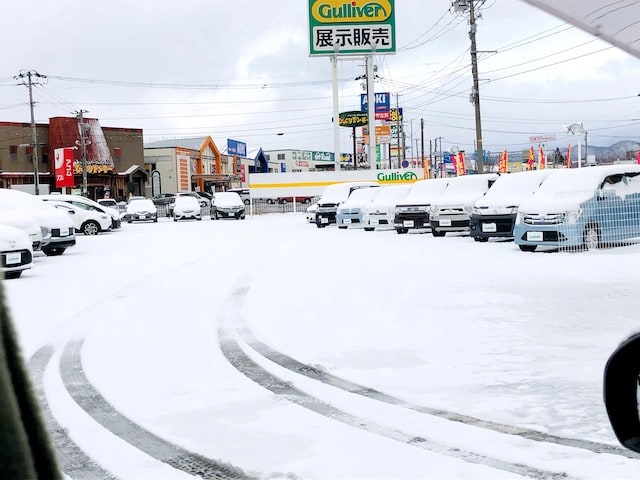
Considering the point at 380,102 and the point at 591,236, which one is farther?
the point at 380,102

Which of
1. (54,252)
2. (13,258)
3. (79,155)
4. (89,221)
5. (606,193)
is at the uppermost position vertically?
(79,155)

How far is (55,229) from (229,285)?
23.6ft

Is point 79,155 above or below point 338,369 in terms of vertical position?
above

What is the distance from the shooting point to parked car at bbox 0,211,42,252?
13.4 metres

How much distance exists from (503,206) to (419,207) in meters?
4.99

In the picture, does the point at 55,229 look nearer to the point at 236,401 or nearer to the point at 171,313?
the point at 171,313

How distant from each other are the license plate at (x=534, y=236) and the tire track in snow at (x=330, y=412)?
787 centimetres

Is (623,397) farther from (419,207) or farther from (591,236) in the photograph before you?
(419,207)

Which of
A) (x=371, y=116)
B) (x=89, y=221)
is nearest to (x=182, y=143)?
(x=371, y=116)

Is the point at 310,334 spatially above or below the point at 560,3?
below

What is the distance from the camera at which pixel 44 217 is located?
15547 millimetres

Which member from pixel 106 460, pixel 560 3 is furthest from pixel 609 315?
pixel 560 3

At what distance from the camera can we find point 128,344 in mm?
6391

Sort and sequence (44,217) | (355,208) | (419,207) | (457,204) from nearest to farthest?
1. (44,217)
2. (457,204)
3. (419,207)
4. (355,208)
